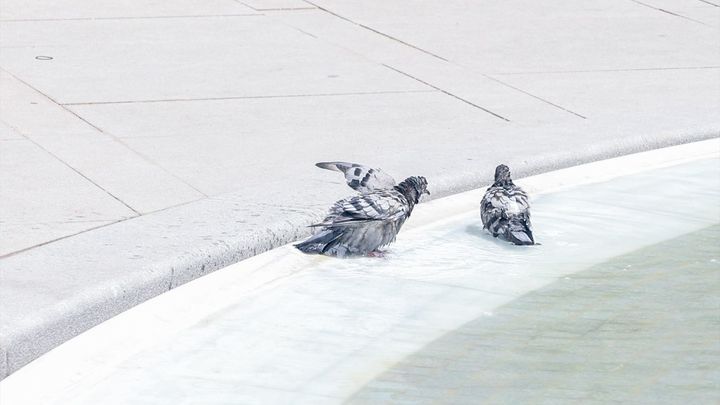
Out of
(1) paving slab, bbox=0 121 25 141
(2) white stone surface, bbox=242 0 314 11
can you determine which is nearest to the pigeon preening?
(1) paving slab, bbox=0 121 25 141

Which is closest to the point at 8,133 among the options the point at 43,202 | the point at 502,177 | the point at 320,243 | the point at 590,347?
the point at 43,202

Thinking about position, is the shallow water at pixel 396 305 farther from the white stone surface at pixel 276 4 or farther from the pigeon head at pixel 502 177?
the white stone surface at pixel 276 4

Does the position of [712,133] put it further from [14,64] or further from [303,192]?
[14,64]

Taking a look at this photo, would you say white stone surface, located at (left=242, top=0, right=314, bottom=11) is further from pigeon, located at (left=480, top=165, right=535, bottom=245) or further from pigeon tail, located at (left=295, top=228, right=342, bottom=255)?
A: pigeon tail, located at (left=295, top=228, right=342, bottom=255)

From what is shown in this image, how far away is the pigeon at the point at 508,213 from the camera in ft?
18.9

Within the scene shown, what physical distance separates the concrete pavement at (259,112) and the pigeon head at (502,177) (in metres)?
0.41

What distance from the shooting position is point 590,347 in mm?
4883

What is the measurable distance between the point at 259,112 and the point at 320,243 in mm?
2228

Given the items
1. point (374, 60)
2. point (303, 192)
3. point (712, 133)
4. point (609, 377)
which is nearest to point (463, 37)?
point (374, 60)

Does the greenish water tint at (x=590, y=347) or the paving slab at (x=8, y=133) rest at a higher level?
the greenish water tint at (x=590, y=347)

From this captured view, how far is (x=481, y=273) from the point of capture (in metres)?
5.57

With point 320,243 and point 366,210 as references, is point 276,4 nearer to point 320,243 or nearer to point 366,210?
point 320,243

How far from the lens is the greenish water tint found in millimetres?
4480

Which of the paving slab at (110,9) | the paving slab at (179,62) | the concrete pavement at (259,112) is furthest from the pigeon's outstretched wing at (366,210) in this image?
the paving slab at (110,9)
